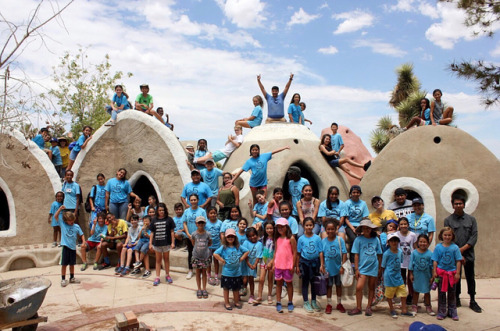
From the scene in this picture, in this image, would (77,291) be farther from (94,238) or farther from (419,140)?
(419,140)

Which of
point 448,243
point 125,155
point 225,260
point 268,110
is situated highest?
point 268,110

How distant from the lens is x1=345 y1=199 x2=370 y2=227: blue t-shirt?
6355 millimetres

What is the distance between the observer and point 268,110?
984 centimetres

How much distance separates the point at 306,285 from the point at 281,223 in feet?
3.10

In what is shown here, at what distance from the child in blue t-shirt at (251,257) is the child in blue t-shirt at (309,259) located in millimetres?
611

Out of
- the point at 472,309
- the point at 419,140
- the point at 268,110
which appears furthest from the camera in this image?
the point at 268,110

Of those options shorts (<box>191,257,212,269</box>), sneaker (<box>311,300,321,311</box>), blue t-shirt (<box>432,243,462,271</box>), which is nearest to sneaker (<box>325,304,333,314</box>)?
sneaker (<box>311,300,321,311</box>)

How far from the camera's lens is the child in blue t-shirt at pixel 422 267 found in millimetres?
5621

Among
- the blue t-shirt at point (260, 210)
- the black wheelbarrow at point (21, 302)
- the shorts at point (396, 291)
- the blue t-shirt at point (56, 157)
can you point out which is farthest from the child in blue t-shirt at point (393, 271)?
the blue t-shirt at point (56, 157)

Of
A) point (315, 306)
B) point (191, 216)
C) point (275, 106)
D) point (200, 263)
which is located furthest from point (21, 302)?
point (275, 106)

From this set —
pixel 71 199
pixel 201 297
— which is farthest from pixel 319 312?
pixel 71 199

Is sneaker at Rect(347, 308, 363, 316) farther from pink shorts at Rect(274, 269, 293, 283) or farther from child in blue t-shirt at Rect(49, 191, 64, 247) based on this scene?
child in blue t-shirt at Rect(49, 191, 64, 247)

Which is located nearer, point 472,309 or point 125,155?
point 472,309

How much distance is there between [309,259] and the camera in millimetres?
5797
